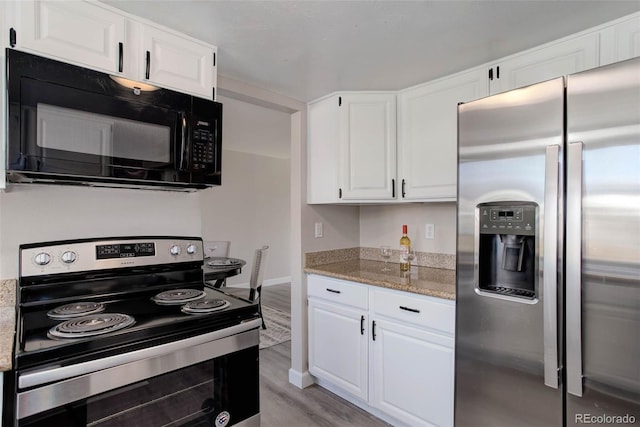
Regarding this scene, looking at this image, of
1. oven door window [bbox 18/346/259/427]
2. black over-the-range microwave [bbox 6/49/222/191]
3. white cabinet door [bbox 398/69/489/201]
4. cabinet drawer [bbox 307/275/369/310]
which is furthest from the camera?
cabinet drawer [bbox 307/275/369/310]

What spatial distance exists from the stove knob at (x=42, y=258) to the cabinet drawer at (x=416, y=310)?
162 centimetres

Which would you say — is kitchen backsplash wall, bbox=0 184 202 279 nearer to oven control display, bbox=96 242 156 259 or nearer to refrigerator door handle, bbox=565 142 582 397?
oven control display, bbox=96 242 156 259

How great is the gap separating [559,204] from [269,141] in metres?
4.03

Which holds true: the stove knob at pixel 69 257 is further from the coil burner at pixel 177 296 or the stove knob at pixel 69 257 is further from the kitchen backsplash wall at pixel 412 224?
the kitchen backsplash wall at pixel 412 224

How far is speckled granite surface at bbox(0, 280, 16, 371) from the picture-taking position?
3.02 ft

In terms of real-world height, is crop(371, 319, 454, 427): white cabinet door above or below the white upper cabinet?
below

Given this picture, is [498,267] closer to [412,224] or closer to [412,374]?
[412,374]

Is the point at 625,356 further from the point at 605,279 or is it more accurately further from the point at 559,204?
the point at 559,204

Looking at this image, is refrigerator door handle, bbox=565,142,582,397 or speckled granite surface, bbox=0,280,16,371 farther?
refrigerator door handle, bbox=565,142,582,397

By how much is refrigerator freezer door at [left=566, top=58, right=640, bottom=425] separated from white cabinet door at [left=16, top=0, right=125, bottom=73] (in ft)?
5.93

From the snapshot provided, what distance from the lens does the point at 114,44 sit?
4.72 ft

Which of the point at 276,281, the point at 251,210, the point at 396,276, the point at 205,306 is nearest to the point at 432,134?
the point at 396,276

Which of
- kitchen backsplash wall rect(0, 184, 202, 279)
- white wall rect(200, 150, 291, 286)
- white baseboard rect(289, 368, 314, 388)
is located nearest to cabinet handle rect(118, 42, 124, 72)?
kitchen backsplash wall rect(0, 184, 202, 279)

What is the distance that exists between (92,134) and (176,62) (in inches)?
21.9
